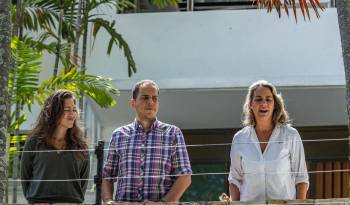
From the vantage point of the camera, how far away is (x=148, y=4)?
11812mm

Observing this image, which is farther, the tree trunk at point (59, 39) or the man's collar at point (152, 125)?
the tree trunk at point (59, 39)

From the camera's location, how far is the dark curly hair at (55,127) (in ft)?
18.1

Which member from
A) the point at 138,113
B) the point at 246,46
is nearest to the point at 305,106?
the point at 246,46

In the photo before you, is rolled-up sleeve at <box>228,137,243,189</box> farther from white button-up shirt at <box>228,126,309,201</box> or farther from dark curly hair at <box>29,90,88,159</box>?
dark curly hair at <box>29,90,88,159</box>

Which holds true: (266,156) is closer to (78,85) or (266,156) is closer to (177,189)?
(177,189)

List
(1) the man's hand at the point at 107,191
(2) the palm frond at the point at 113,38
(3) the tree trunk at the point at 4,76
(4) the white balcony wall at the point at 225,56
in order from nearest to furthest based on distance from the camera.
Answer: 1. (3) the tree trunk at the point at 4,76
2. (1) the man's hand at the point at 107,191
3. (2) the palm frond at the point at 113,38
4. (4) the white balcony wall at the point at 225,56

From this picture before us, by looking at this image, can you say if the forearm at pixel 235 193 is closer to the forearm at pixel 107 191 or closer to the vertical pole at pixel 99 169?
the forearm at pixel 107 191

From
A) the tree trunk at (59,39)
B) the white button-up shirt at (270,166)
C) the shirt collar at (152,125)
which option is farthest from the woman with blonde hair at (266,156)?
the tree trunk at (59,39)

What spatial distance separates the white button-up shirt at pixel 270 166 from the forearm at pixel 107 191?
77 centimetres

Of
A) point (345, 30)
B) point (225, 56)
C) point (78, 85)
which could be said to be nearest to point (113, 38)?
point (225, 56)

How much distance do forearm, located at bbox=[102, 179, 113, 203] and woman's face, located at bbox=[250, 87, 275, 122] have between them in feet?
3.42


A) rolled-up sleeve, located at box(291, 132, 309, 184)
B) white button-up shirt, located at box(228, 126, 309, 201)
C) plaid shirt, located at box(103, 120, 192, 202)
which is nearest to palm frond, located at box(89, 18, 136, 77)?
plaid shirt, located at box(103, 120, 192, 202)

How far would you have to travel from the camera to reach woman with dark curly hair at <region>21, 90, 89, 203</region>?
5.38m

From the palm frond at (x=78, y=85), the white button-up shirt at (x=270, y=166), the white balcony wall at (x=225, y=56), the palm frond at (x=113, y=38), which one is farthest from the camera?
the white balcony wall at (x=225, y=56)
